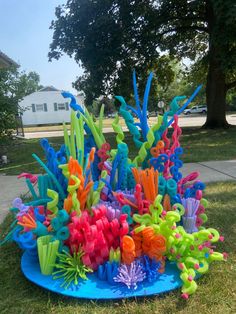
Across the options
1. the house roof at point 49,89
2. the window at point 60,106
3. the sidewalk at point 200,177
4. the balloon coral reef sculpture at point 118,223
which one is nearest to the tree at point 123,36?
the sidewalk at point 200,177

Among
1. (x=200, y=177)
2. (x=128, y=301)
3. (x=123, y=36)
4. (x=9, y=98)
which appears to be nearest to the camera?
(x=128, y=301)

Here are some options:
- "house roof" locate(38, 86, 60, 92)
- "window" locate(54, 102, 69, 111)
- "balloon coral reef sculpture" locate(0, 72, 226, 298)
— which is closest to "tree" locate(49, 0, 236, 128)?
"balloon coral reef sculpture" locate(0, 72, 226, 298)

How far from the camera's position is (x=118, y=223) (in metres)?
2.96

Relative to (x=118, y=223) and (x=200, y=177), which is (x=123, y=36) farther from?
(x=118, y=223)

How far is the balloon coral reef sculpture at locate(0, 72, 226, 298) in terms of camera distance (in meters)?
2.83

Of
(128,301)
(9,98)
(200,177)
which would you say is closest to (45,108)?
(9,98)

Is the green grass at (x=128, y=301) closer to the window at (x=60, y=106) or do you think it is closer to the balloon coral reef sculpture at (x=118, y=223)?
the balloon coral reef sculpture at (x=118, y=223)

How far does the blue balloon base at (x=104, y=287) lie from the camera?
2621 millimetres

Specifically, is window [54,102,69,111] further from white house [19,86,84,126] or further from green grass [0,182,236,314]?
green grass [0,182,236,314]

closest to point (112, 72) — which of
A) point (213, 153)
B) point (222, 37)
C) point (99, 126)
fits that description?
point (222, 37)

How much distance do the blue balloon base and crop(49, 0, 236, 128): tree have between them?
36.3 ft

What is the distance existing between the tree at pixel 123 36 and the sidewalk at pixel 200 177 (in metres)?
6.43

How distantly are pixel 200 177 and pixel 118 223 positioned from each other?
12.2 ft

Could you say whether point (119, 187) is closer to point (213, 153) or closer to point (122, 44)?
point (213, 153)
